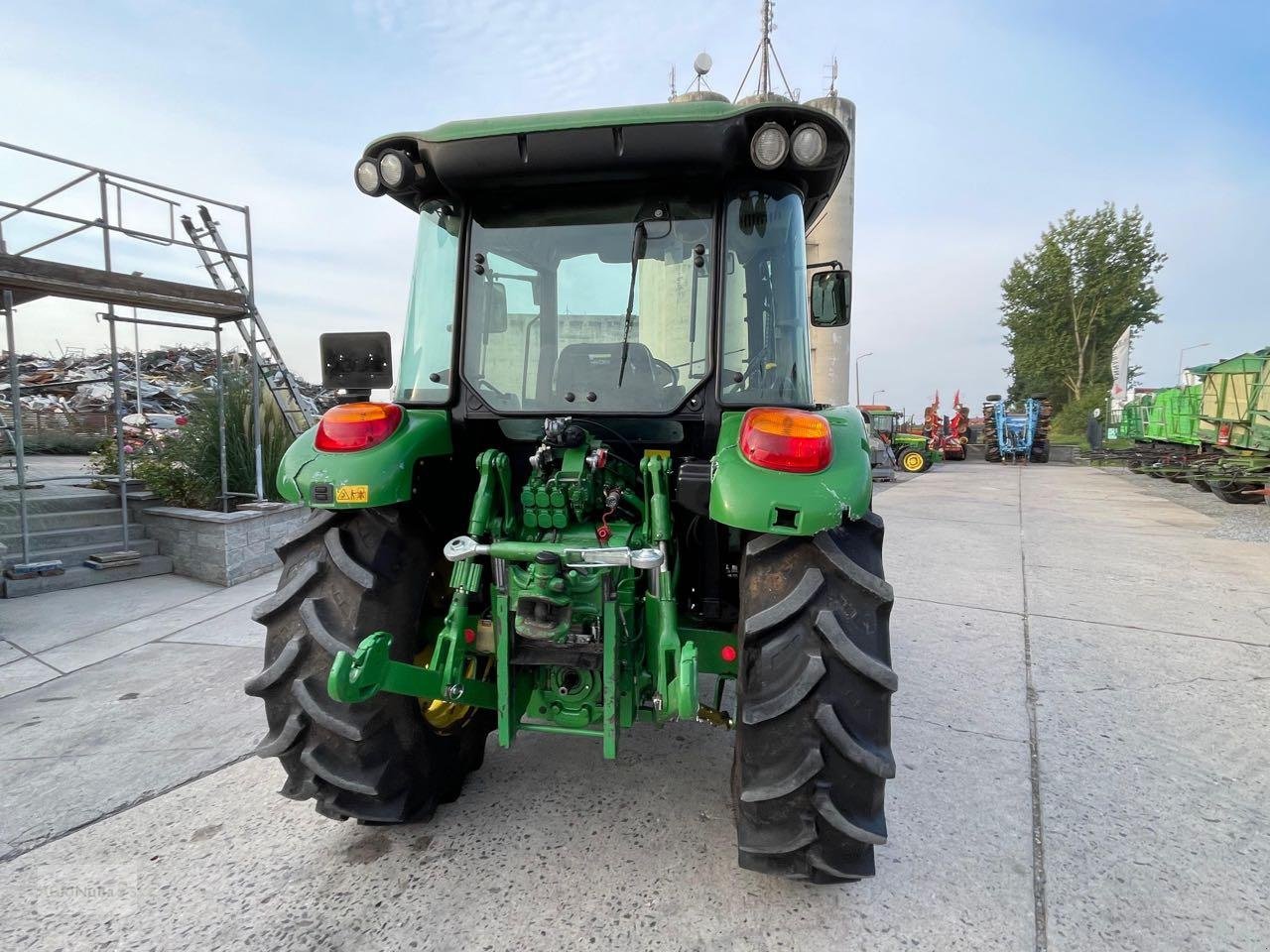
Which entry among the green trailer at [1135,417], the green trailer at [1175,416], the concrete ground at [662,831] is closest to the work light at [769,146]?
the concrete ground at [662,831]

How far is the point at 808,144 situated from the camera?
2.22 metres

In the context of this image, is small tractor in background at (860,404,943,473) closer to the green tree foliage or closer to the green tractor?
the green tree foliage

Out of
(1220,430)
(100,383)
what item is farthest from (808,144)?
(100,383)

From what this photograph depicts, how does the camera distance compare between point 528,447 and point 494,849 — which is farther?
point 528,447

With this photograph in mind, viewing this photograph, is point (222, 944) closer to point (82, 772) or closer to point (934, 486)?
point (82, 772)

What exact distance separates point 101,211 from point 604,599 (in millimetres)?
6665

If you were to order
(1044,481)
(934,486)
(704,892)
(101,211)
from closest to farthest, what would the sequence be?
1. (704,892)
2. (101,211)
3. (934,486)
4. (1044,481)

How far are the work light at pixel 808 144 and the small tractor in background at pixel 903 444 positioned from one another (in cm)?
1899

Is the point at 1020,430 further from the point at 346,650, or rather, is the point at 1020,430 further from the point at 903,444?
the point at 346,650

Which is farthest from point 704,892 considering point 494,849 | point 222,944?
point 222,944

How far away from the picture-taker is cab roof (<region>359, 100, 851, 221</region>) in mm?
2221

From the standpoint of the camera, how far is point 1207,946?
1979 mm

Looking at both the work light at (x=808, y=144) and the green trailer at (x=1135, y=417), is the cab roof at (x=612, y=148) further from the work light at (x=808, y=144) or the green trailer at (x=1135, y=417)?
the green trailer at (x=1135, y=417)

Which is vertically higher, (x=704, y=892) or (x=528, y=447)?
(x=528, y=447)
